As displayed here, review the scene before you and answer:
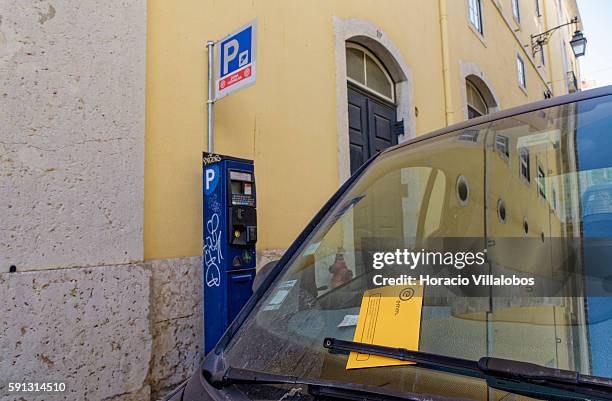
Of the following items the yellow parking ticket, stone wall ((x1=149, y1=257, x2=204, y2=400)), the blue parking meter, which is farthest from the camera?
the blue parking meter

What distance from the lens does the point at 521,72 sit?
13.5 m

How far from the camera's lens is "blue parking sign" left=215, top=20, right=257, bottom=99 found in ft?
10.7

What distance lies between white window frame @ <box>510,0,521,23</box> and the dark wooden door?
9.29 m

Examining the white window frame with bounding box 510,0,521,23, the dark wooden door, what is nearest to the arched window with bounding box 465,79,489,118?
the dark wooden door

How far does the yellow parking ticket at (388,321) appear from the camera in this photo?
3.60 feet

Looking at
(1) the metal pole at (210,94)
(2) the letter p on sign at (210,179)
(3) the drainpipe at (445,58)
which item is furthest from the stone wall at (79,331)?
(3) the drainpipe at (445,58)

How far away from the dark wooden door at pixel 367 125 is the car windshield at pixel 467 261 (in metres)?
4.04

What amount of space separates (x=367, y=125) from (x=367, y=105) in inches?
11.6

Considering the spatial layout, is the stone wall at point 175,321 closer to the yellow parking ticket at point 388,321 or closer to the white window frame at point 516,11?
the yellow parking ticket at point 388,321

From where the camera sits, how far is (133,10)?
318 centimetres

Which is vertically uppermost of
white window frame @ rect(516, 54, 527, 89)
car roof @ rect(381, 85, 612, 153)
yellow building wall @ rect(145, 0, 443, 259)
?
white window frame @ rect(516, 54, 527, 89)

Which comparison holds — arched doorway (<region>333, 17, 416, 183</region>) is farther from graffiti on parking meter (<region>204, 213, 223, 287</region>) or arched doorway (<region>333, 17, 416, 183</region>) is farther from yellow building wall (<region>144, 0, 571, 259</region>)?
graffiti on parking meter (<region>204, 213, 223, 287</region>)

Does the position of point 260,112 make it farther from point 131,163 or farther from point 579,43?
point 579,43

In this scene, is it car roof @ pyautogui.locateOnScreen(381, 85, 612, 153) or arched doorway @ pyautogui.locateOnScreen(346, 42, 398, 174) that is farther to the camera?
arched doorway @ pyautogui.locateOnScreen(346, 42, 398, 174)
